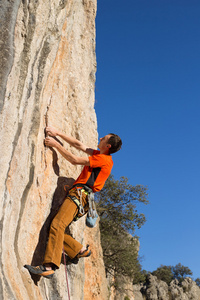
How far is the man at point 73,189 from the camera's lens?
18.5 ft

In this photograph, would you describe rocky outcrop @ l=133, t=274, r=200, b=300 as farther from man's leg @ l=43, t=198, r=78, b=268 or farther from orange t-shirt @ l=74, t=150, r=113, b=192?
man's leg @ l=43, t=198, r=78, b=268

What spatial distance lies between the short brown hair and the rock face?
113cm

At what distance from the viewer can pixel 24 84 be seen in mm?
5410

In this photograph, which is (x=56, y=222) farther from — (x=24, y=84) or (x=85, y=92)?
(x=85, y=92)

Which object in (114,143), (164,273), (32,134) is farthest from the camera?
(164,273)

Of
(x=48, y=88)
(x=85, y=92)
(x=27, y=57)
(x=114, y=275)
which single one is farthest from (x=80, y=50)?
(x=114, y=275)

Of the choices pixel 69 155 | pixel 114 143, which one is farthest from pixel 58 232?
pixel 114 143

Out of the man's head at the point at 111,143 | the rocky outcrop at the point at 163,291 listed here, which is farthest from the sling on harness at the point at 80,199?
the rocky outcrop at the point at 163,291

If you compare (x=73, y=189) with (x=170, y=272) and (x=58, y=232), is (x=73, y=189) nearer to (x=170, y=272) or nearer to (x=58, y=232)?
(x=58, y=232)

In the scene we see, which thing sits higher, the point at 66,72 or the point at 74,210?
the point at 66,72

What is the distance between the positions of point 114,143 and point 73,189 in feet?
3.96

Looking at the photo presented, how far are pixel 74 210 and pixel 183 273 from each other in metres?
59.5

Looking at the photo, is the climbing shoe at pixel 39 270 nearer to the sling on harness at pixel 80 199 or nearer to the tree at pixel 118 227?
the sling on harness at pixel 80 199

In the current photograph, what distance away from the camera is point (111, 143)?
21.9 feet
